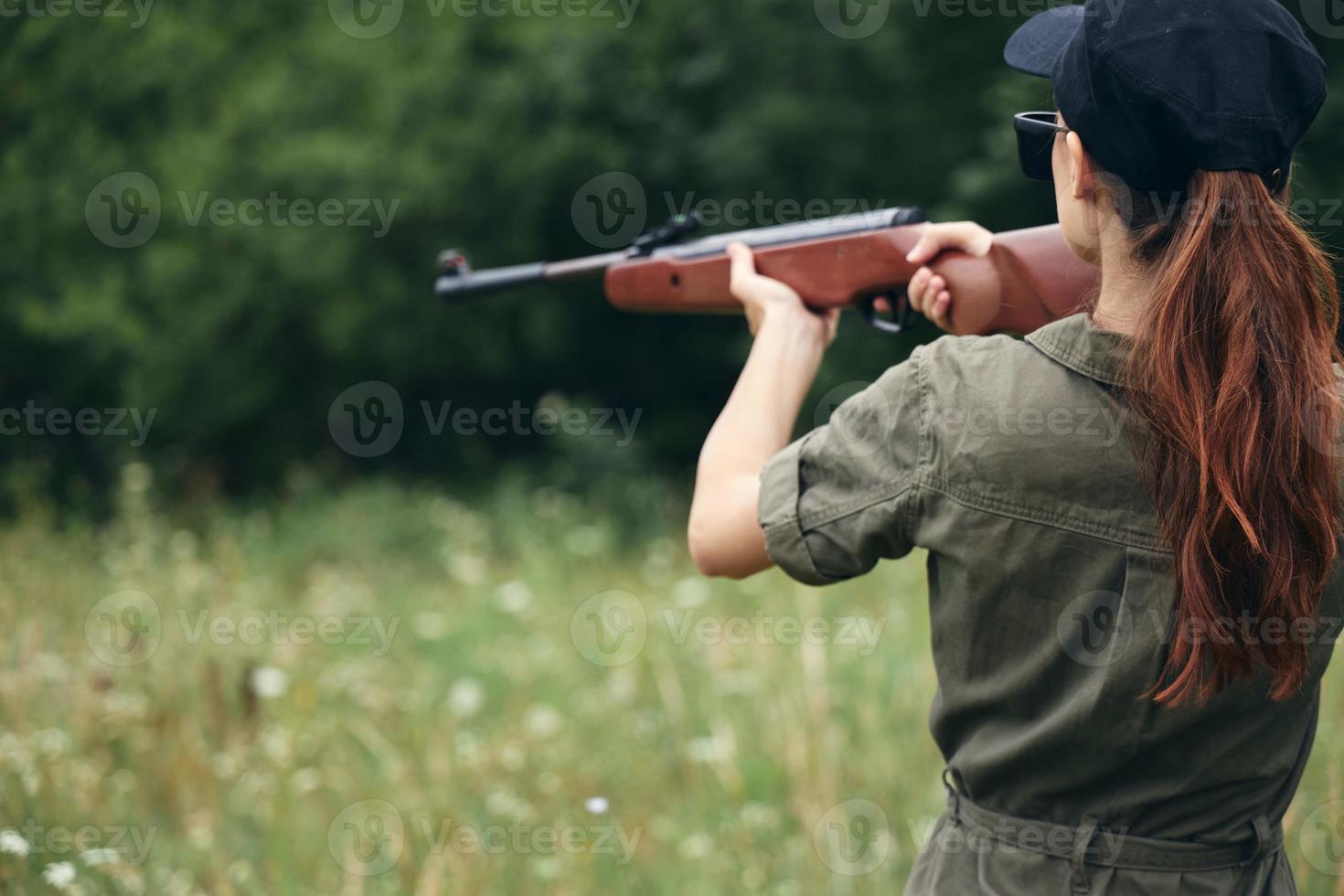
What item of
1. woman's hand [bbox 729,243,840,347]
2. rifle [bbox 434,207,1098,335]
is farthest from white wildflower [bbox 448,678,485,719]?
woman's hand [bbox 729,243,840,347]

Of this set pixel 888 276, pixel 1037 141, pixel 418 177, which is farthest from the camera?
pixel 418 177

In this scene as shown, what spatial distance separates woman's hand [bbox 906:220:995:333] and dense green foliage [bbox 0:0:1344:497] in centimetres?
546

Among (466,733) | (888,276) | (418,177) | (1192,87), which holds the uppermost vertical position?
(418,177)

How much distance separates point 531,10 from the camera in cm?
855

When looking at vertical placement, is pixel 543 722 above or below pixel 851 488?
below

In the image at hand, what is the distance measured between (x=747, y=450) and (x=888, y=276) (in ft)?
2.33

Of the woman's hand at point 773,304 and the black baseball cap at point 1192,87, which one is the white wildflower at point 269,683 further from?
the black baseball cap at point 1192,87

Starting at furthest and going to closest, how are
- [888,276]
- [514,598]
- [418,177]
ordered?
1. [418,177]
2. [514,598]
3. [888,276]

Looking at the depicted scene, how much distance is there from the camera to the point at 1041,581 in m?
1.24

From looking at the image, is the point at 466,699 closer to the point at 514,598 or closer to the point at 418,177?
the point at 514,598

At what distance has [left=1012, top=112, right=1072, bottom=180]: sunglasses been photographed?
1379 millimetres

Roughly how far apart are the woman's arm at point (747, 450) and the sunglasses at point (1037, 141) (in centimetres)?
40

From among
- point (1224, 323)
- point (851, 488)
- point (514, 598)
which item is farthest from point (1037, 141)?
point (514, 598)

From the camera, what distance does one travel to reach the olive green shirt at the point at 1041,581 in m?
1.21
